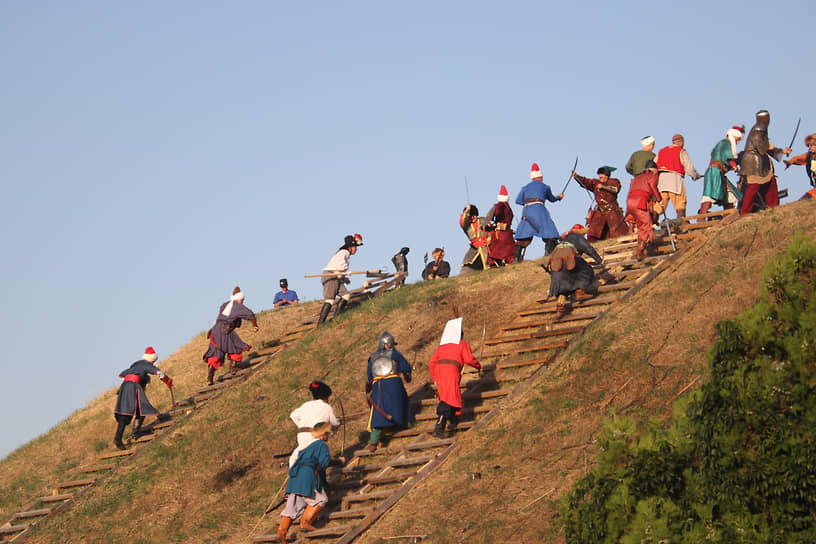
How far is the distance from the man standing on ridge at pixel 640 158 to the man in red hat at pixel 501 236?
364 centimetres

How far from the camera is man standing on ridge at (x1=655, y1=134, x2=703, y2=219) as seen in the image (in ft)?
73.2

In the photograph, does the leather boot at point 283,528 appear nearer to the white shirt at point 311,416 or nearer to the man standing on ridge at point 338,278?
the white shirt at point 311,416

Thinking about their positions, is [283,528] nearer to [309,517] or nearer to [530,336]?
[309,517]

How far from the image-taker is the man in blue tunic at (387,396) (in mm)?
17031

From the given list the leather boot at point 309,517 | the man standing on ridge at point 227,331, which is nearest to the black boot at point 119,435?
the man standing on ridge at point 227,331

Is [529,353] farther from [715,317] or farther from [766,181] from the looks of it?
[766,181]

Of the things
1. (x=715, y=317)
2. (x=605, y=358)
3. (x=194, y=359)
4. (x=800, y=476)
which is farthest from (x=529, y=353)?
(x=194, y=359)

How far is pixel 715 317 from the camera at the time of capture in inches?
648

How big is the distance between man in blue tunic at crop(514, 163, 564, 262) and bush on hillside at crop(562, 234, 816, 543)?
14358mm

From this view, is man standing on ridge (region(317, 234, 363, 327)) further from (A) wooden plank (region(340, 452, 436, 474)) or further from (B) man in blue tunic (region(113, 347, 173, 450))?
(A) wooden plank (region(340, 452, 436, 474))

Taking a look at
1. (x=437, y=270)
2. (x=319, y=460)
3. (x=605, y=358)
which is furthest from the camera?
(x=437, y=270)

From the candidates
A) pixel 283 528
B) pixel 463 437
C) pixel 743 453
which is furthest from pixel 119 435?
pixel 743 453

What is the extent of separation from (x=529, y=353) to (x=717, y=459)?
9.45 m

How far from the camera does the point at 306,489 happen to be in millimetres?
15016
